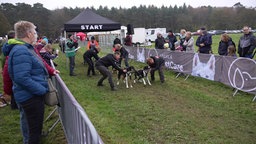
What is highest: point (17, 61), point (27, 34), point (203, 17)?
point (203, 17)

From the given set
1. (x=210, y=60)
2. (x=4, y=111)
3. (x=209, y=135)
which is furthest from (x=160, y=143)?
(x=210, y=60)

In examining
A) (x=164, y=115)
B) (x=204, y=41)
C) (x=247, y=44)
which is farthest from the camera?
(x=204, y=41)

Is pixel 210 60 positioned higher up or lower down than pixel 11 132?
higher up

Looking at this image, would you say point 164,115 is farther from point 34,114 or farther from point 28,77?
point 28,77

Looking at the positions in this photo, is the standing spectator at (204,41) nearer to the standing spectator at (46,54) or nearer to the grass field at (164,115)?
the grass field at (164,115)

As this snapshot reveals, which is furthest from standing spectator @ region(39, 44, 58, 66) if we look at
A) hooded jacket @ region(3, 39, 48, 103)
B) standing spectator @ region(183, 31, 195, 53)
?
standing spectator @ region(183, 31, 195, 53)

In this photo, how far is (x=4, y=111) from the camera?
21.5ft

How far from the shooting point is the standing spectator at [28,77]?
304cm

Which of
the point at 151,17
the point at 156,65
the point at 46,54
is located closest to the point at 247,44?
the point at 156,65

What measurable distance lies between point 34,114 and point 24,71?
0.66 meters

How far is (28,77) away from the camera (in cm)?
307

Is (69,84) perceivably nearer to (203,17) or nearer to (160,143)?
(160,143)

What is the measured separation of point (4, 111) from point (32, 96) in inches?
154

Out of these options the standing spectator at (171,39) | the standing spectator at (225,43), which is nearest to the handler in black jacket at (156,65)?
the standing spectator at (225,43)
